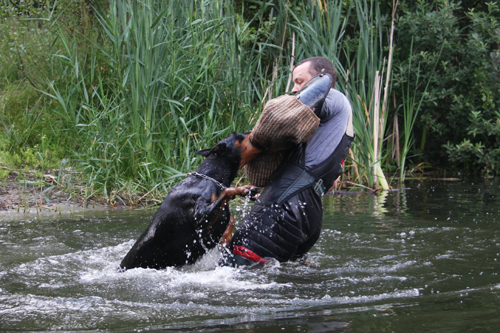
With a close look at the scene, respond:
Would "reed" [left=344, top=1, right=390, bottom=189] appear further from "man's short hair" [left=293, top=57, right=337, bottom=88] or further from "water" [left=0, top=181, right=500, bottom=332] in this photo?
"man's short hair" [left=293, top=57, right=337, bottom=88]

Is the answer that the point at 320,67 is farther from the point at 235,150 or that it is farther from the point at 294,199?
the point at 294,199

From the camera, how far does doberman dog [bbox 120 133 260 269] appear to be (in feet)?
11.1

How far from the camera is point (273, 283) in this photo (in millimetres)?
3018

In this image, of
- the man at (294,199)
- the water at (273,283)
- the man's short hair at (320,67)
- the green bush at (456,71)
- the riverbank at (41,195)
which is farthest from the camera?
the green bush at (456,71)

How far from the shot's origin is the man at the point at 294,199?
10.7ft

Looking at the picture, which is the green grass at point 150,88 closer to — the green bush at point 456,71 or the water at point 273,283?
the water at point 273,283

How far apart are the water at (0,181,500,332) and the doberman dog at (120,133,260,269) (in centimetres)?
10

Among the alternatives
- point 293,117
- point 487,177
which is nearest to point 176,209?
point 293,117

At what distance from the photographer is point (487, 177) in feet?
27.4

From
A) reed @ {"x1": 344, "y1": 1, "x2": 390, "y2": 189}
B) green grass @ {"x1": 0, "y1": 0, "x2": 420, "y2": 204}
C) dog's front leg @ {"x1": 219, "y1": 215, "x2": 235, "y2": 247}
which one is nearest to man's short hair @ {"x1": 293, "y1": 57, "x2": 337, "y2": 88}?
dog's front leg @ {"x1": 219, "y1": 215, "x2": 235, "y2": 247}

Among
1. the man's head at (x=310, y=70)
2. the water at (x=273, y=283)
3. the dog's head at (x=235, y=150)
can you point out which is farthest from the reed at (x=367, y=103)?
the dog's head at (x=235, y=150)

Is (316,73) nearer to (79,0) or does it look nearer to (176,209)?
(176,209)

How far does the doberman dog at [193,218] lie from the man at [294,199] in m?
0.17

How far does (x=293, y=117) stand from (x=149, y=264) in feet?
4.31
